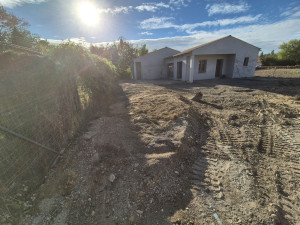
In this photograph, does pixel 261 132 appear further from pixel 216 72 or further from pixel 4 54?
pixel 216 72

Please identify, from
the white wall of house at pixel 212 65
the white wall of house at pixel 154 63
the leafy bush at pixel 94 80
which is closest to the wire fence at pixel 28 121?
the leafy bush at pixel 94 80

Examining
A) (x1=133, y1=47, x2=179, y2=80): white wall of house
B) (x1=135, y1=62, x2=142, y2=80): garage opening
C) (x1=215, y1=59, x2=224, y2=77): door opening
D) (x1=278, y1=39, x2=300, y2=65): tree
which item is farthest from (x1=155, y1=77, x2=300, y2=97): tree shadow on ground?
(x1=278, y1=39, x2=300, y2=65): tree

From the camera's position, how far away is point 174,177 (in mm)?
2275

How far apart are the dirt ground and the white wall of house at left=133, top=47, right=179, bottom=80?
49.8 ft

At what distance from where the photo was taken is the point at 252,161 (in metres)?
2.65

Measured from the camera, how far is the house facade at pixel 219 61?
497 inches

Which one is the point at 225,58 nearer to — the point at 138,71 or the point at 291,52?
the point at 138,71

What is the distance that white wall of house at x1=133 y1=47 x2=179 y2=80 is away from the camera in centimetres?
1749

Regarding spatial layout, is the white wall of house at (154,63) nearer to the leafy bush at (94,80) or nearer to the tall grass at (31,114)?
the leafy bush at (94,80)

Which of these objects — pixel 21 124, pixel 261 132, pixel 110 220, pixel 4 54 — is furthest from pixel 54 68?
pixel 261 132

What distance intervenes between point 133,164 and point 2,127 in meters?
1.99

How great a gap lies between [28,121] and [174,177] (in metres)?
2.68

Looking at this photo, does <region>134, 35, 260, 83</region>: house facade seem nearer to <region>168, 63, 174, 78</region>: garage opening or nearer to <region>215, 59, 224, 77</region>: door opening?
<region>215, 59, 224, 77</region>: door opening

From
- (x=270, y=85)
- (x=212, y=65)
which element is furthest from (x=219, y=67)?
A: (x=270, y=85)
